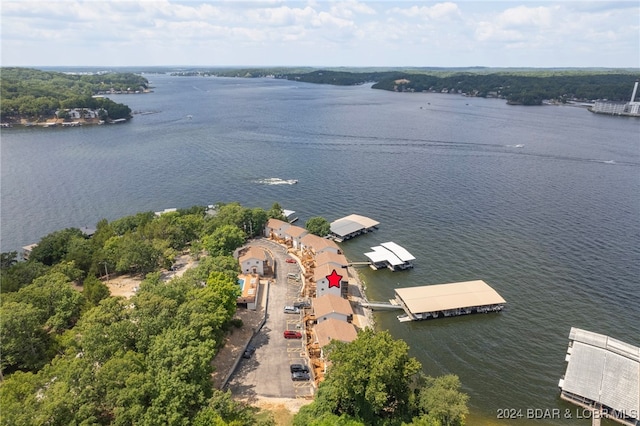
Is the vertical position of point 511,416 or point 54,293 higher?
point 54,293

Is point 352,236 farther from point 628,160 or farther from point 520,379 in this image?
point 628,160

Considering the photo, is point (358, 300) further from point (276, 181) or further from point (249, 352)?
point (276, 181)

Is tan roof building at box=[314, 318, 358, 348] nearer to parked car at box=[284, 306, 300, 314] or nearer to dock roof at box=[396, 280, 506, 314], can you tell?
parked car at box=[284, 306, 300, 314]

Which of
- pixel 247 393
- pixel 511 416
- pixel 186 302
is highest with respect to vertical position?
pixel 186 302

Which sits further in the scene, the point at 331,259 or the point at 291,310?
the point at 331,259

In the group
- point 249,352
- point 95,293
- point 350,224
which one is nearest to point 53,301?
point 95,293

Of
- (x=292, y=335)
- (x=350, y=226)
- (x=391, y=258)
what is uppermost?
(x=350, y=226)

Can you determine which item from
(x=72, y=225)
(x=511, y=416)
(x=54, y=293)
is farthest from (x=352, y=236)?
(x=72, y=225)

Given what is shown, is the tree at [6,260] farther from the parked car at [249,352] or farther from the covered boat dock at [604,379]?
the covered boat dock at [604,379]
